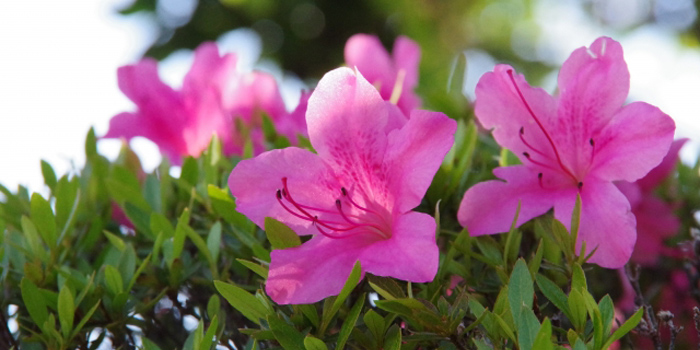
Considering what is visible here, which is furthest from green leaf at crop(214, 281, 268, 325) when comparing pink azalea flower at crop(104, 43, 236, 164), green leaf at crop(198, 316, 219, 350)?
pink azalea flower at crop(104, 43, 236, 164)

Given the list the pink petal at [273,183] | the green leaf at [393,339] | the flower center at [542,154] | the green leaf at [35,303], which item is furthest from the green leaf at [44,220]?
the flower center at [542,154]

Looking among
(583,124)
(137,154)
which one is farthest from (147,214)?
(583,124)

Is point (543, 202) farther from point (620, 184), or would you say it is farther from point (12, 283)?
point (12, 283)

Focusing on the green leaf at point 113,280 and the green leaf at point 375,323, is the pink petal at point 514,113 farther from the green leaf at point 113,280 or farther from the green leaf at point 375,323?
the green leaf at point 113,280

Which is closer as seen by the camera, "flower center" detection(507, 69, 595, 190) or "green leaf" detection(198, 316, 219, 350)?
"green leaf" detection(198, 316, 219, 350)

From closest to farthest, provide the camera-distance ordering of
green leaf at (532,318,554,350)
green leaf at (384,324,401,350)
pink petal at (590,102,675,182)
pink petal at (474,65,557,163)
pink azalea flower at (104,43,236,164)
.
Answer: green leaf at (532,318,554,350), green leaf at (384,324,401,350), pink petal at (590,102,675,182), pink petal at (474,65,557,163), pink azalea flower at (104,43,236,164)

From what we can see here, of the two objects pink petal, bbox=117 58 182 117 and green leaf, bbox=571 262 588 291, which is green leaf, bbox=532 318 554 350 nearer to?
green leaf, bbox=571 262 588 291
